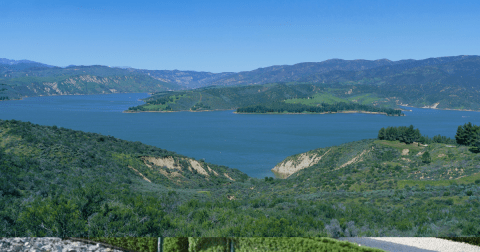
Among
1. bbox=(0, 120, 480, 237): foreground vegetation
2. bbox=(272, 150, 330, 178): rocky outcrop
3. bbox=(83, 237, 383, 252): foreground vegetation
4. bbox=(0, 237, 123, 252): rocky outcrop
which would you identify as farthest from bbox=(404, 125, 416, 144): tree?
bbox=(0, 237, 123, 252): rocky outcrop

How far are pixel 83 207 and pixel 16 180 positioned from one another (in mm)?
8462

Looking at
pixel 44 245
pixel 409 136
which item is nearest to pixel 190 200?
pixel 44 245

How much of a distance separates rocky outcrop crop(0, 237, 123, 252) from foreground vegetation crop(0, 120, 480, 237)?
516 millimetres

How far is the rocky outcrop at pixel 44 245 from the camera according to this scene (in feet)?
20.4

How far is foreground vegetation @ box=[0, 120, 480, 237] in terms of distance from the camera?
25.4 feet

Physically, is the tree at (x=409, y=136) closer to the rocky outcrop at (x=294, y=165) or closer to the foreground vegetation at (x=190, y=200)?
the rocky outcrop at (x=294, y=165)

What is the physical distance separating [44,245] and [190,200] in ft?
24.7

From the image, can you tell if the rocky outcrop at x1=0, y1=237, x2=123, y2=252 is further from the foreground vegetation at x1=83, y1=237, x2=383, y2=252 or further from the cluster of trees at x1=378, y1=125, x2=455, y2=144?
the cluster of trees at x1=378, y1=125, x2=455, y2=144

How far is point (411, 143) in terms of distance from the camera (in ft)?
172

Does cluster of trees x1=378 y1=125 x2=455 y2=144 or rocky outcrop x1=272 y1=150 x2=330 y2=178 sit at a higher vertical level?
cluster of trees x1=378 y1=125 x2=455 y2=144

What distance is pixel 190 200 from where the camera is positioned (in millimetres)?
13617

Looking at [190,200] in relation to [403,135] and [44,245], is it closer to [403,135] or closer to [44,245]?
[44,245]

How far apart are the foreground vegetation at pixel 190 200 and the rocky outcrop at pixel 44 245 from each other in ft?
1.69

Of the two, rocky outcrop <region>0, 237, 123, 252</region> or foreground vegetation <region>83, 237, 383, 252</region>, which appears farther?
foreground vegetation <region>83, 237, 383, 252</region>
